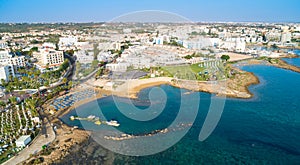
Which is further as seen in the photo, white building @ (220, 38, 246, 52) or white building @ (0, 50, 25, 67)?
white building @ (220, 38, 246, 52)

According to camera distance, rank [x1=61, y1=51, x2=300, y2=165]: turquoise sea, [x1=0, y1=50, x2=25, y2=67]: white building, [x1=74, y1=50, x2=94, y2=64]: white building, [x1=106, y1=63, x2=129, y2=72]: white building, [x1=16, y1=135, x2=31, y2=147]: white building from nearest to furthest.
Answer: [x1=61, y1=51, x2=300, y2=165]: turquoise sea < [x1=16, y1=135, x2=31, y2=147]: white building < [x1=0, y1=50, x2=25, y2=67]: white building < [x1=106, y1=63, x2=129, y2=72]: white building < [x1=74, y1=50, x2=94, y2=64]: white building

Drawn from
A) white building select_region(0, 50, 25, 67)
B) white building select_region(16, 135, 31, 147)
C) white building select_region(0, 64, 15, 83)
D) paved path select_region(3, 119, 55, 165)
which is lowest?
paved path select_region(3, 119, 55, 165)

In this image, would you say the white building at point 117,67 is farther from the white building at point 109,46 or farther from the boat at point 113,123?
the boat at point 113,123

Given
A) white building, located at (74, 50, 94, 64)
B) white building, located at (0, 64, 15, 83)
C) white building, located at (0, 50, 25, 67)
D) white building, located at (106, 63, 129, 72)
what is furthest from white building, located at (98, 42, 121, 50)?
white building, located at (0, 64, 15, 83)

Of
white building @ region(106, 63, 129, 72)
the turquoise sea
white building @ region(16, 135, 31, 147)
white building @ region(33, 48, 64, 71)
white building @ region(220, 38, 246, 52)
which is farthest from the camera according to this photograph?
white building @ region(220, 38, 246, 52)

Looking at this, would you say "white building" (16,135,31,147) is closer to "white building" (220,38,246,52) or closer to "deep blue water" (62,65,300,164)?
"deep blue water" (62,65,300,164)

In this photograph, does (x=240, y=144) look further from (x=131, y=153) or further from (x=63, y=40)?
(x=63, y=40)

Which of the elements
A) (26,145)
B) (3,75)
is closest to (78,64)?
(3,75)

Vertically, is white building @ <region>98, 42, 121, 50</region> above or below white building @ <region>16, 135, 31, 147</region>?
above
